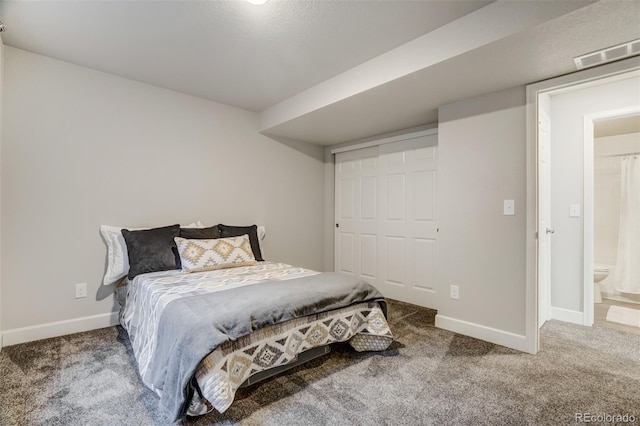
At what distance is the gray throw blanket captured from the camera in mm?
1393

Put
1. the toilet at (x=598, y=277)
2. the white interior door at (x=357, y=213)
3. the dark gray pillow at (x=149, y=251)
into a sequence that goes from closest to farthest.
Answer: the dark gray pillow at (x=149, y=251)
the toilet at (x=598, y=277)
the white interior door at (x=357, y=213)

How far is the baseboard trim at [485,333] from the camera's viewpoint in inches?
90.2

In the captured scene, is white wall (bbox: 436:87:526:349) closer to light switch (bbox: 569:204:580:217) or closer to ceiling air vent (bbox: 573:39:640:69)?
ceiling air vent (bbox: 573:39:640:69)

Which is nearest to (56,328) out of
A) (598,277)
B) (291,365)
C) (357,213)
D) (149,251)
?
(149,251)

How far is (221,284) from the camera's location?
2.14 m

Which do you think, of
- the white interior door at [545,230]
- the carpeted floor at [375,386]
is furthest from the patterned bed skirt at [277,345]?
the white interior door at [545,230]

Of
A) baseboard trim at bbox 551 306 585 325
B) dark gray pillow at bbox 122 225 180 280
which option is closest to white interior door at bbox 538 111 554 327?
baseboard trim at bbox 551 306 585 325

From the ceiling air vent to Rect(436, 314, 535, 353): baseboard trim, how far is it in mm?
1955

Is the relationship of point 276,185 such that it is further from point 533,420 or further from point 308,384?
point 533,420

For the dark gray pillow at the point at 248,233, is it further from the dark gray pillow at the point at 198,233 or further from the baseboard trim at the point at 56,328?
the baseboard trim at the point at 56,328

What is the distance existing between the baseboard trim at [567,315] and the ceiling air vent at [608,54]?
227cm

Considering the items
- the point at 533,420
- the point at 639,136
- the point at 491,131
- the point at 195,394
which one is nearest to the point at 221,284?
the point at 195,394

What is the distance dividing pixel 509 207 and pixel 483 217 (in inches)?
8.2

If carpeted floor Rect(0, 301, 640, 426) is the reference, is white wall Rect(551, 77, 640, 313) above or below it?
above
